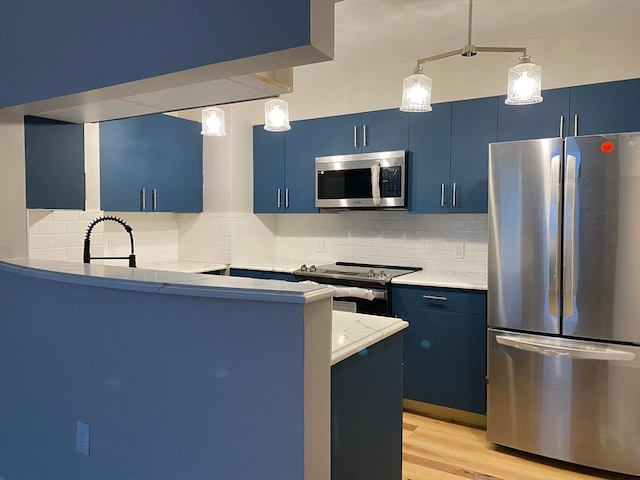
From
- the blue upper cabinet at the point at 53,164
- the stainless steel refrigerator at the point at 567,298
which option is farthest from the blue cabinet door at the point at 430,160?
the blue upper cabinet at the point at 53,164

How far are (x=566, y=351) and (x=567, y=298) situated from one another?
0.98 feet

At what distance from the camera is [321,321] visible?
1308 millimetres

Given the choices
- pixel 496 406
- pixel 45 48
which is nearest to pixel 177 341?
pixel 45 48

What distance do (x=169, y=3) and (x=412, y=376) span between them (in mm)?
2793

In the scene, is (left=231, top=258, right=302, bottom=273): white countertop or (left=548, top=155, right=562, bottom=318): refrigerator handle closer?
(left=548, top=155, right=562, bottom=318): refrigerator handle

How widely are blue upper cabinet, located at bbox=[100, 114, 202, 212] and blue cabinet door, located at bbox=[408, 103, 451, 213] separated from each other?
6.46 feet

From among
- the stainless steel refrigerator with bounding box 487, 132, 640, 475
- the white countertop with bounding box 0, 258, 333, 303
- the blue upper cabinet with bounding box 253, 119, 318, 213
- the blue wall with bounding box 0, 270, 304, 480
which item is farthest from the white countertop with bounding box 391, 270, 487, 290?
the blue wall with bounding box 0, 270, 304, 480

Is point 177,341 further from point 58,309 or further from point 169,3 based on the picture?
point 169,3

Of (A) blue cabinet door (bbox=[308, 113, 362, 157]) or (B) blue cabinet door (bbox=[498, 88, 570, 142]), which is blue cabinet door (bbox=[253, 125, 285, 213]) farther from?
(B) blue cabinet door (bbox=[498, 88, 570, 142])

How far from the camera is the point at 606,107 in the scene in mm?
2932

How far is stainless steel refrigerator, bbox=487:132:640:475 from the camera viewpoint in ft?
8.11

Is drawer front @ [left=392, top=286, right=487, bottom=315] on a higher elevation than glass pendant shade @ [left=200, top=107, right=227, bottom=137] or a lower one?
lower

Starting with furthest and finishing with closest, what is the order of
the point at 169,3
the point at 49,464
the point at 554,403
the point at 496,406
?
the point at 496,406 < the point at 554,403 < the point at 49,464 < the point at 169,3

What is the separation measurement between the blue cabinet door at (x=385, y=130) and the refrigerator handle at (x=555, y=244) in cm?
126
